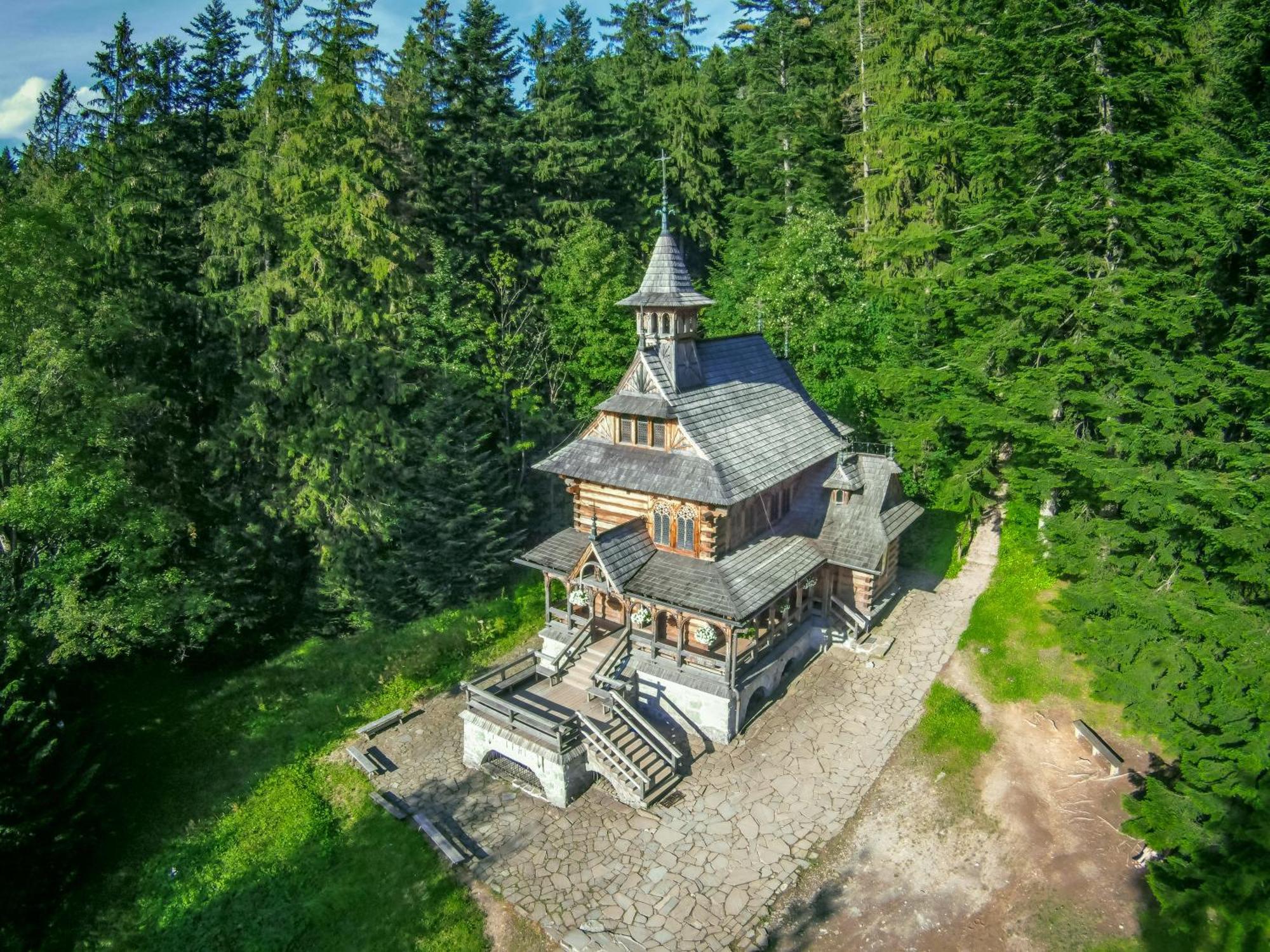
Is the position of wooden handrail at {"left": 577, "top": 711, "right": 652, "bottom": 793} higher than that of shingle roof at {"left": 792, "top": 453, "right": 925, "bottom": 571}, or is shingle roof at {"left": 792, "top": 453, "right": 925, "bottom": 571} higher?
shingle roof at {"left": 792, "top": 453, "right": 925, "bottom": 571}

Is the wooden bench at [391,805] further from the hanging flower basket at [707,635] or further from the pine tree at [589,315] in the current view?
the pine tree at [589,315]

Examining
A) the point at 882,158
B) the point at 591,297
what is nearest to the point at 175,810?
the point at 591,297

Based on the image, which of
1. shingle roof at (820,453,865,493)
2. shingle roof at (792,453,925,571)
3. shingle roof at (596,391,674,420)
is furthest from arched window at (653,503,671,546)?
shingle roof at (820,453,865,493)

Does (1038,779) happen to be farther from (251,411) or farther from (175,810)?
(251,411)

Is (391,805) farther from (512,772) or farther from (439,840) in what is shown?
(512,772)

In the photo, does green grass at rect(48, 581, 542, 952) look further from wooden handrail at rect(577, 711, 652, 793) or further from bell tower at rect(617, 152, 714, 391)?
bell tower at rect(617, 152, 714, 391)

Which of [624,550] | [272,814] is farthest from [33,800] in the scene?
[624,550]

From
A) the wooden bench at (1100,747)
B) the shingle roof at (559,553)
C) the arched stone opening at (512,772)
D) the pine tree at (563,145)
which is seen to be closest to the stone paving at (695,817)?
the arched stone opening at (512,772)
